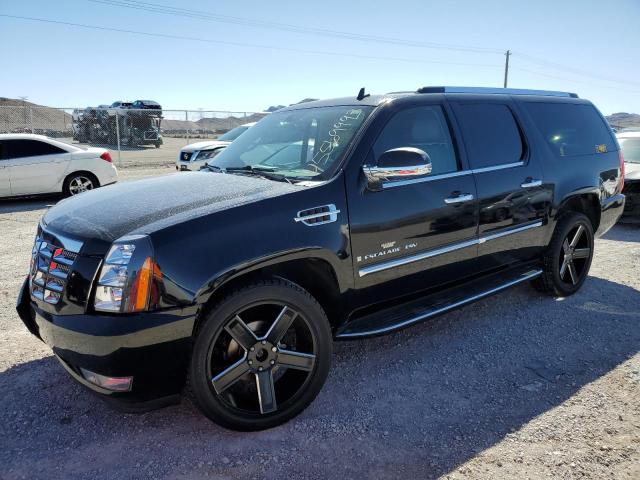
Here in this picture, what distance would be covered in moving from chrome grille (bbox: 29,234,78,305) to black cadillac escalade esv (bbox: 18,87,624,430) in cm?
1

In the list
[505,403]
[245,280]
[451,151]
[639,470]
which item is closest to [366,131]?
[451,151]

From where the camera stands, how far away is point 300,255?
9.19ft

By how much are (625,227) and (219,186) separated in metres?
7.69

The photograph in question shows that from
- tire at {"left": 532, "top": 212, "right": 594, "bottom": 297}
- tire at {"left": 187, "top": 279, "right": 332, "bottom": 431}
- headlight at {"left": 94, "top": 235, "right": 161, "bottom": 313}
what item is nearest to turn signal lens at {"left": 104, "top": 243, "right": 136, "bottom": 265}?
headlight at {"left": 94, "top": 235, "right": 161, "bottom": 313}

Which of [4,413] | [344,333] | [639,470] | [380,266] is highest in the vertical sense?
[380,266]

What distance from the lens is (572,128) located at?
188 inches

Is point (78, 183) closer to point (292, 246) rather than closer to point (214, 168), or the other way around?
point (214, 168)

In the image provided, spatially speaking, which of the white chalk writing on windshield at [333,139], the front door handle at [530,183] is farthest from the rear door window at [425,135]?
the front door handle at [530,183]

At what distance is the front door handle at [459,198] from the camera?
11.5 feet

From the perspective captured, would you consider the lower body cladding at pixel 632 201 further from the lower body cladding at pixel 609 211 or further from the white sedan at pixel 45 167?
the white sedan at pixel 45 167

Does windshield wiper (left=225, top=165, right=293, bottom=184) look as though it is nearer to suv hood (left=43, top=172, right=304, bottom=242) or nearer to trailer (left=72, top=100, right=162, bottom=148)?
suv hood (left=43, top=172, right=304, bottom=242)

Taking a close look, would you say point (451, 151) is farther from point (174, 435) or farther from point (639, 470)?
point (174, 435)

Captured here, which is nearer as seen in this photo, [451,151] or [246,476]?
[246,476]

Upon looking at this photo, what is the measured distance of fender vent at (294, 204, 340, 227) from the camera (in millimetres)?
2823
